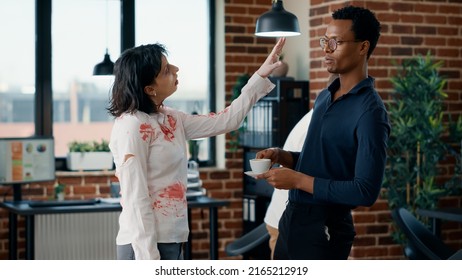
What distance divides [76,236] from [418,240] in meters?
2.36

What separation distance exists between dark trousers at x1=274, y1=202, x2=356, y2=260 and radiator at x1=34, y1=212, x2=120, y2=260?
333 cm

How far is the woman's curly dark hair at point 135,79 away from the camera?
2.56 m

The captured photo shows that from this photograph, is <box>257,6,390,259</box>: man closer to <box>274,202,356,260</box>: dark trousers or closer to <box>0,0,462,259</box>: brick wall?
<box>274,202,356,260</box>: dark trousers

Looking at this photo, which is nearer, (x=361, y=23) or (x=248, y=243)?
(x=361, y=23)

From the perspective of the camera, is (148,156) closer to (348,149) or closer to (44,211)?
(348,149)

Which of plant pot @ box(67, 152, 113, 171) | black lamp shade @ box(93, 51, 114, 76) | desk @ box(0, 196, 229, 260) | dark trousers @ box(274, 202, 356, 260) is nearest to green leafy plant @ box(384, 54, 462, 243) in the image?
desk @ box(0, 196, 229, 260)

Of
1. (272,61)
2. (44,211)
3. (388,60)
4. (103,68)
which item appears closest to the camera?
(272,61)

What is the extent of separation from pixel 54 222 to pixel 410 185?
2.27 metres

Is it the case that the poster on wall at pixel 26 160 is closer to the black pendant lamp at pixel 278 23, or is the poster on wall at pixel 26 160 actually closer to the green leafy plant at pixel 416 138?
the black pendant lamp at pixel 278 23

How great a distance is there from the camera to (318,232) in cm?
238

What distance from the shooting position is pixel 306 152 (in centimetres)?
239

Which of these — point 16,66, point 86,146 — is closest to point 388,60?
point 86,146

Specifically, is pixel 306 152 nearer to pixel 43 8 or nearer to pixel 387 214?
pixel 387 214

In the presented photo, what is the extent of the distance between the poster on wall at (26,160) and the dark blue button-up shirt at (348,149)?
334 centimetres
